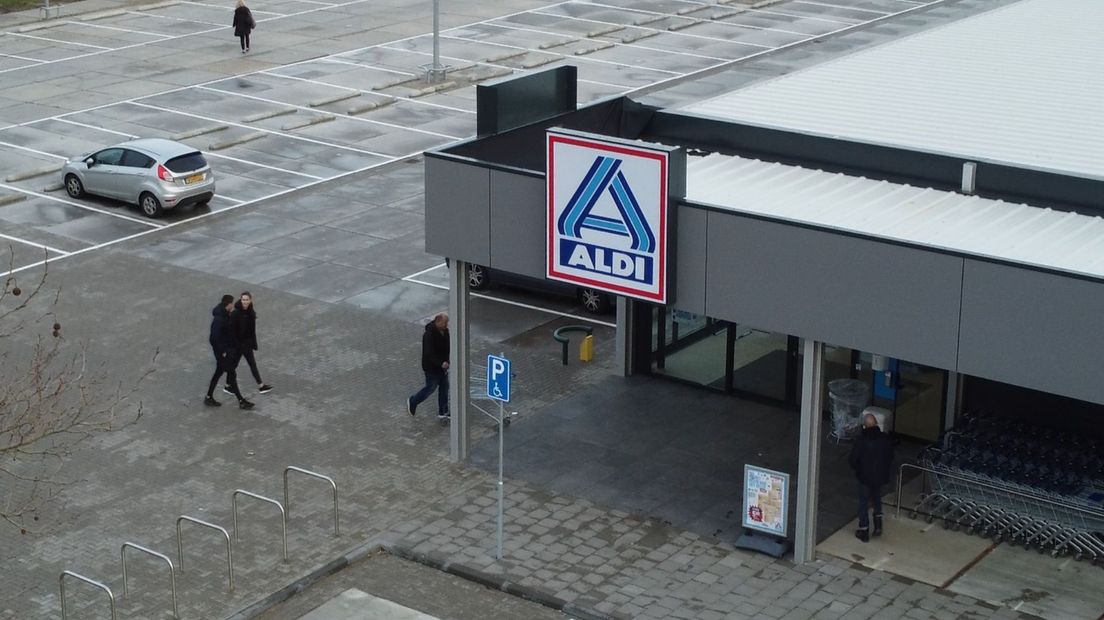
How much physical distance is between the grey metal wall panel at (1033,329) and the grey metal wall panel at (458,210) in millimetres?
5738

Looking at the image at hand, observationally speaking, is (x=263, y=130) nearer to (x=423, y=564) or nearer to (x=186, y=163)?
(x=186, y=163)

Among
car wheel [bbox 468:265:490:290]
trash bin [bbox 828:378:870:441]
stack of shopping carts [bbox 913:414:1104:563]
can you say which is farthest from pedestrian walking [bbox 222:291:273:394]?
stack of shopping carts [bbox 913:414:1104:563]

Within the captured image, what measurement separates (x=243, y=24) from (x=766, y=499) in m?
30.4

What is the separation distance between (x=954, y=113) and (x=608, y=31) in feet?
89.5

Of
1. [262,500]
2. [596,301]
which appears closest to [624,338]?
[596,301]

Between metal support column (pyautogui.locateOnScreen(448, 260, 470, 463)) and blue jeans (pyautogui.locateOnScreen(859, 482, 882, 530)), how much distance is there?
494 cm

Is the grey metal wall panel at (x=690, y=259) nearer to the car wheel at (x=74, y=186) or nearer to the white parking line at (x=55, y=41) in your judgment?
the car wheel at (x=74, y=186)

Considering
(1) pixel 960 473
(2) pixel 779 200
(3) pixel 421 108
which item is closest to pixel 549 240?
(2) pixel 779 200

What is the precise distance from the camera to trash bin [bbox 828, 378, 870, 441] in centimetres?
2028

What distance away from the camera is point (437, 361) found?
67.1 feet

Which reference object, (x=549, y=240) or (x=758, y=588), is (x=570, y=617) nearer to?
(x=758, y=588)

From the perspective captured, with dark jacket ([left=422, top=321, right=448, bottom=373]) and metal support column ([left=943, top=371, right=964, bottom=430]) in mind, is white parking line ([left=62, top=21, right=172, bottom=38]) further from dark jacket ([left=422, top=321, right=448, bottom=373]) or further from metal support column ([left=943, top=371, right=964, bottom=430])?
metal support column ([left=943, top=371, right=964, bottom=430])

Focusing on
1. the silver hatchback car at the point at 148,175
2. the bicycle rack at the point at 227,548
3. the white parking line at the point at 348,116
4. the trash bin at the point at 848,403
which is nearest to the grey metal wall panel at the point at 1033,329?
the trash bin at the point at 848,403

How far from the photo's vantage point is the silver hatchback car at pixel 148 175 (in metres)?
29.8
